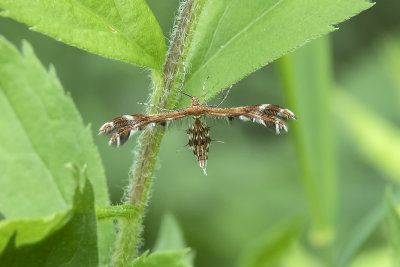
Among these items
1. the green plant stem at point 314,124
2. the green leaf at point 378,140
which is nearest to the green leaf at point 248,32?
the green plant stem at point 314,124

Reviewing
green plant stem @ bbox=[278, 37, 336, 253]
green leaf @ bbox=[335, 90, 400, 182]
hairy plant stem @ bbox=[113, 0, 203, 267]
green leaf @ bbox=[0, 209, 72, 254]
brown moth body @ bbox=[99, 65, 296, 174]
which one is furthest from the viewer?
green leaf @ bbox=[335, 90, 400, 182]

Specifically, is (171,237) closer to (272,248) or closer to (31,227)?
(272,248)

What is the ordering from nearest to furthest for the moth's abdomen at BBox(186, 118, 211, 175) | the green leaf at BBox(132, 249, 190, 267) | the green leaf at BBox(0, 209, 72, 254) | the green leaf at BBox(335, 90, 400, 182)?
the green leaf at BBox(0, 209, 72, 254) < the green leaf at BBox(132, 249, 190, 267) < the moth's abdomen at BBox(186, 118, 211, 175) < the green leaf at BBox(335, 90, 400, 182)

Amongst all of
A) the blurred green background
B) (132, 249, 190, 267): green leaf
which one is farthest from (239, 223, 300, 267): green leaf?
the blurred green background

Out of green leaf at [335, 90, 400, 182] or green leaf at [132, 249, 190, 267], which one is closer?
green leaf at [132, 249, 190, 267]

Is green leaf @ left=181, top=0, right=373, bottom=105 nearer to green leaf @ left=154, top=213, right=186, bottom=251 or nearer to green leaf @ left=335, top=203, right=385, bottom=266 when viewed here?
green leaf @ left=154, top=213, right=186, bottom=251

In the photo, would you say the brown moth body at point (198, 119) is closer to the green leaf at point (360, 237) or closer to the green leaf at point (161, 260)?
the green leaf at point (161, 260)
